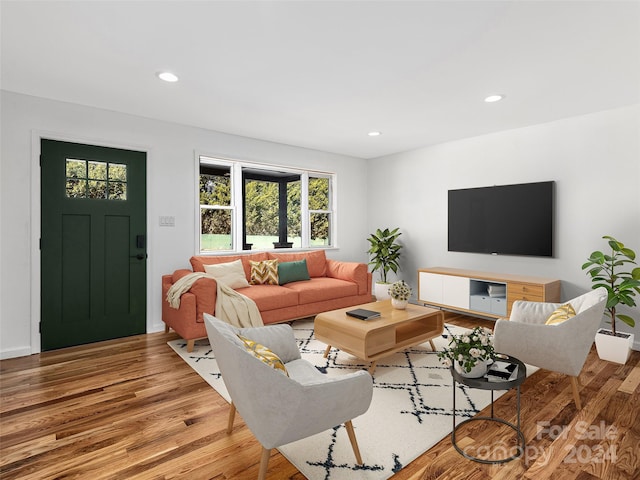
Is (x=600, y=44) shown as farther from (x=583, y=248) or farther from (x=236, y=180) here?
(x=236, y=180)

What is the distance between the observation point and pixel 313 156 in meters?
5.75

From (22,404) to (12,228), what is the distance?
5.71ft

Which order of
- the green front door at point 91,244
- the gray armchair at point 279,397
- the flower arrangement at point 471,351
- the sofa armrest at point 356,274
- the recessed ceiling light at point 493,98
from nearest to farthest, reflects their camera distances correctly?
the gray armchair at point 279,397, the flower arrangement at point 471,351, the recessed ceiling light at point 493,98, the green front door at point 91,244, the sofa armrest at point 356,274

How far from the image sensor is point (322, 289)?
14.8ft

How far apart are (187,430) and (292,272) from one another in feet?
8.98

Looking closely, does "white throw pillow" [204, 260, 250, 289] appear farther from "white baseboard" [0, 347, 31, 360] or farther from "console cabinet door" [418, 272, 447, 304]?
"console cabinet door" [418, 272, 447, 304]

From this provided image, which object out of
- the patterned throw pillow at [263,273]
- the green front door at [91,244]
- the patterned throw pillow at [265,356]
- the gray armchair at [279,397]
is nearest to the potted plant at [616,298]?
the gray armchair at [279,397]

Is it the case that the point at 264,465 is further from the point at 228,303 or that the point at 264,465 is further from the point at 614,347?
the point at 614,347

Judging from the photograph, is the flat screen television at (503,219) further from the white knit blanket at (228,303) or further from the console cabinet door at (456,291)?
the white knit blanket at (228,303)

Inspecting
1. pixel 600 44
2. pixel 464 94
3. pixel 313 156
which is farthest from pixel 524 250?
pixel 313 156

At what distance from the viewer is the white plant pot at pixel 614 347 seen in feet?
10.4

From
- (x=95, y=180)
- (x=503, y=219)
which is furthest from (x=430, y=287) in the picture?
(x=95, y=180)

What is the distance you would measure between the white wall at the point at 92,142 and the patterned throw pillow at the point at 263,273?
839mm

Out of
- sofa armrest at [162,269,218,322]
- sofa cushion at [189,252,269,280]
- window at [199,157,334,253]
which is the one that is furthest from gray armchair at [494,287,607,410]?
window at [199,157,334,253]
